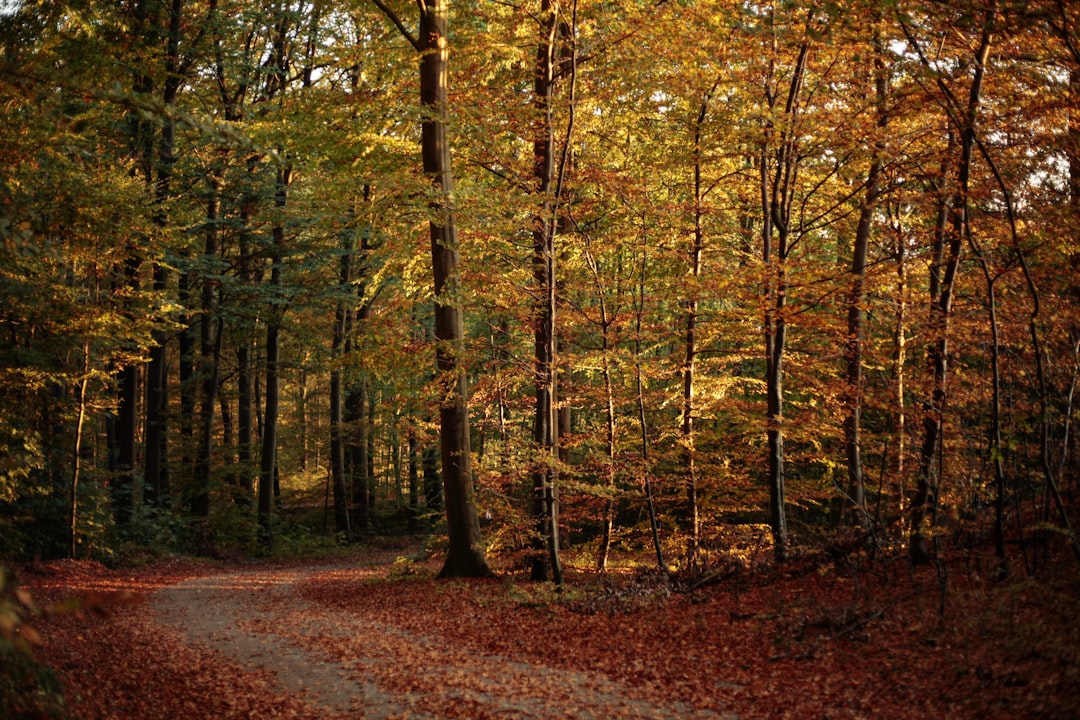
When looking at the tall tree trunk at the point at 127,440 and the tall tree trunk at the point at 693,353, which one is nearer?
the tall tree trunk at the point at 693,353

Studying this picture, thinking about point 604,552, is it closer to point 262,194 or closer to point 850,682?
point 850,682

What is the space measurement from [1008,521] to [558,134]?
875 cm

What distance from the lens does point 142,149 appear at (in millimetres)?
18203

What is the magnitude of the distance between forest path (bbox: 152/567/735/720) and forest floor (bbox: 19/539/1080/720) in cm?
3

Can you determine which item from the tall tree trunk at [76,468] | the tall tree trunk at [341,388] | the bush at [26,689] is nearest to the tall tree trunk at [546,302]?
the bush at [26,689]

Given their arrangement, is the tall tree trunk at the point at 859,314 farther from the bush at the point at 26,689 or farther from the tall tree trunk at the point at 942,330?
the bush at the point at 26,689

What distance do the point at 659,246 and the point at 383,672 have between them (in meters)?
9.47

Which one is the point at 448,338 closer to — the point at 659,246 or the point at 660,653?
the point at 659,246

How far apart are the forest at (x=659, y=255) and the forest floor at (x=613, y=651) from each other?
790 millimetres

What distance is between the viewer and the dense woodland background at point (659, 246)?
8749mm

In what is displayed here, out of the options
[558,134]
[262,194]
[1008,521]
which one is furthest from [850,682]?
[262,194]

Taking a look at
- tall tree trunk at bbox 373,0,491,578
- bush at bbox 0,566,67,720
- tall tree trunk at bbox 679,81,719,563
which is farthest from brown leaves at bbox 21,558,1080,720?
tall tree trunk at bbox 679,81,719,563

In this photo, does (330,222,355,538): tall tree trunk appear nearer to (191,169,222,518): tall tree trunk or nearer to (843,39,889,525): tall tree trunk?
(191,169,222,518): tall tree trunk

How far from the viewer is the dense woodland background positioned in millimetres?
8749
